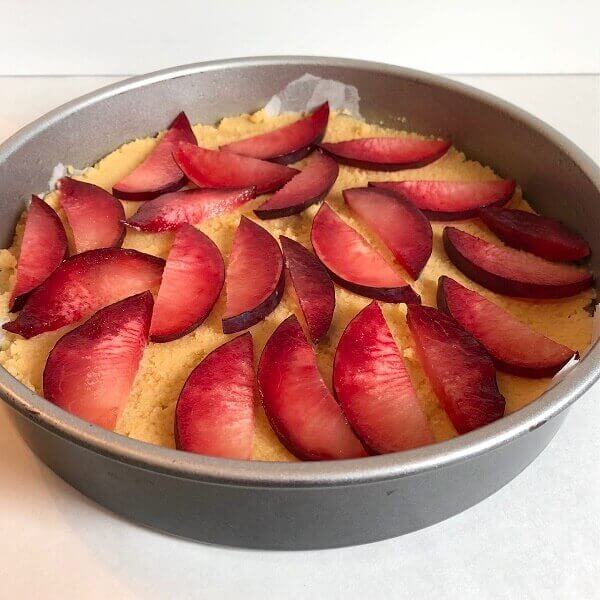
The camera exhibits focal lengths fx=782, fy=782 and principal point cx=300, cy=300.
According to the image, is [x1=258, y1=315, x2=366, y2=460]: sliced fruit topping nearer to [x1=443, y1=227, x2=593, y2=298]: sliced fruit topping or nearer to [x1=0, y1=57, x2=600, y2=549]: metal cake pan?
[x1=0, y1=57, x2=600, y2=549]: metal cake pan

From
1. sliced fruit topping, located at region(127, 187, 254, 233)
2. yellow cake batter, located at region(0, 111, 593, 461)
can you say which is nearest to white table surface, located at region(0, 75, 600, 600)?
yellow cake batter, located at region(0, 111, 593, 461)

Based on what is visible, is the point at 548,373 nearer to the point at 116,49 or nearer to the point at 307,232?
the point at 307,232

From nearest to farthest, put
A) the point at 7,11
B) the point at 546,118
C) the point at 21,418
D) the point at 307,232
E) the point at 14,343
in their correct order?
1. the point at 21,418
2. the point at 14,343
3. the point at 307,232
4. the point at 7,11
5. the point at 546,118

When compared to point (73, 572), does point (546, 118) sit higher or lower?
higher

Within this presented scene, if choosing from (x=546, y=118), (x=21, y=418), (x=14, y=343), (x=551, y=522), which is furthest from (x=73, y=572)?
(x=546, y=118)

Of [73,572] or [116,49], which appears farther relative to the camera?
[116,49]
